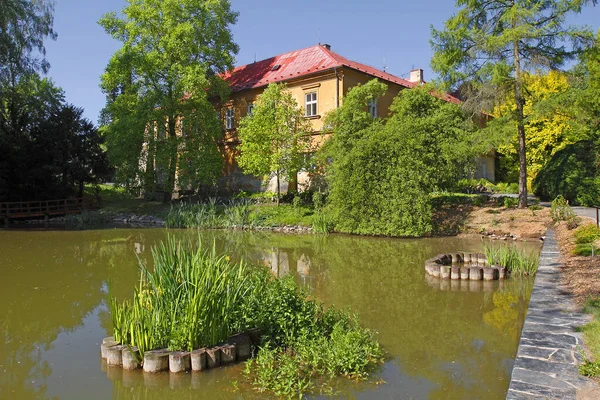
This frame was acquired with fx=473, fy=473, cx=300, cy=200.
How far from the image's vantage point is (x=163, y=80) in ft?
86.8

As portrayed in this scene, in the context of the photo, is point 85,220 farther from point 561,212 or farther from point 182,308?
point 561,212

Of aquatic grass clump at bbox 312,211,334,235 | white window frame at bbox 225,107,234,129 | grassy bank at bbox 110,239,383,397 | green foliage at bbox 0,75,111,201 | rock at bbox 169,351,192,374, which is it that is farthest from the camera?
white window frame at bbox 225,107,234,129

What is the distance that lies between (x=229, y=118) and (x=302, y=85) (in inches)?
247

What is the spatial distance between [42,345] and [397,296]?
567 centimetres

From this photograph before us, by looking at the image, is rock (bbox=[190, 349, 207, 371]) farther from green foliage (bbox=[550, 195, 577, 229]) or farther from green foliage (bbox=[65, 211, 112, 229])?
green foliage (bbox=[65, 211, 112, 229])

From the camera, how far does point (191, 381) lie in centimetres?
489

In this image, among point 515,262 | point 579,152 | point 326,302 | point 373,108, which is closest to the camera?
point 326,302

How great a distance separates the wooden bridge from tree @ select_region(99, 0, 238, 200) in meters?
3.50

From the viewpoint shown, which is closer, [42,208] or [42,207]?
[42,207]

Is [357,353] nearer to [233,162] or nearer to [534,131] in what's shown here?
[233,162]

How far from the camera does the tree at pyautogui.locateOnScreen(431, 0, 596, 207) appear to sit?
687 inches

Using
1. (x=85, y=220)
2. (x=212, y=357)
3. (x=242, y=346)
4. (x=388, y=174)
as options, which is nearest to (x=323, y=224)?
(x=388, y=174)

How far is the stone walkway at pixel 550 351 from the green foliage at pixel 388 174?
32.7 ft

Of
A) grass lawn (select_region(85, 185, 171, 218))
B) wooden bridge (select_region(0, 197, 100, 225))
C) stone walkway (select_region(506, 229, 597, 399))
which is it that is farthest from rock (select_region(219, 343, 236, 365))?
wooden bridge (select_region(0, 197, 100, 225))
